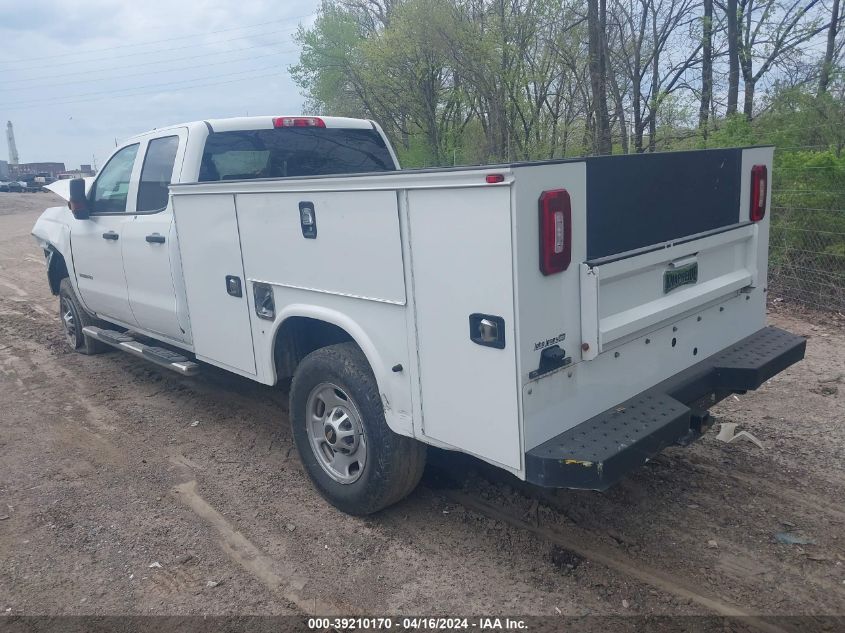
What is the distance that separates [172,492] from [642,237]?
3.30 meters

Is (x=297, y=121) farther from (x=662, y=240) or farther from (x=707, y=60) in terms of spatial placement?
(x=707, y=60)

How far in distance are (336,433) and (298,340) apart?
2.45ft

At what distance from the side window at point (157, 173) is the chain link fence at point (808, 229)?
22.3 feet

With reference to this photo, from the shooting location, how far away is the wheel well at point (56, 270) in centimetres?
795

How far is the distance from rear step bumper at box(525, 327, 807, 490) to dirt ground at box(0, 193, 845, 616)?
0.63 m

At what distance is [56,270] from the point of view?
26.7ft

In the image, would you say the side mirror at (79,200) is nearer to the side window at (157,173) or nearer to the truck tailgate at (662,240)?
the side window at (157,173)

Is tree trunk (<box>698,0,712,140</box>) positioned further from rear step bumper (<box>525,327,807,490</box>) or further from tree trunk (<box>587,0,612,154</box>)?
rear step bumper (<box>525,327,807,490</box>)

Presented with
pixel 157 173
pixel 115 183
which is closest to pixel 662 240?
pixel 157 173

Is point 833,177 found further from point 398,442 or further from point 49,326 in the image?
point 49,326

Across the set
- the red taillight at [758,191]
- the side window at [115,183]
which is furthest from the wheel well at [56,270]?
the red taillight at [758,191]

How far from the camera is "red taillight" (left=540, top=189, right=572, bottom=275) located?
303 cm

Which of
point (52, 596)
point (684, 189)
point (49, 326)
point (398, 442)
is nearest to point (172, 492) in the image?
point (52, 596)

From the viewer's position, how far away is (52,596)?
366 cm
